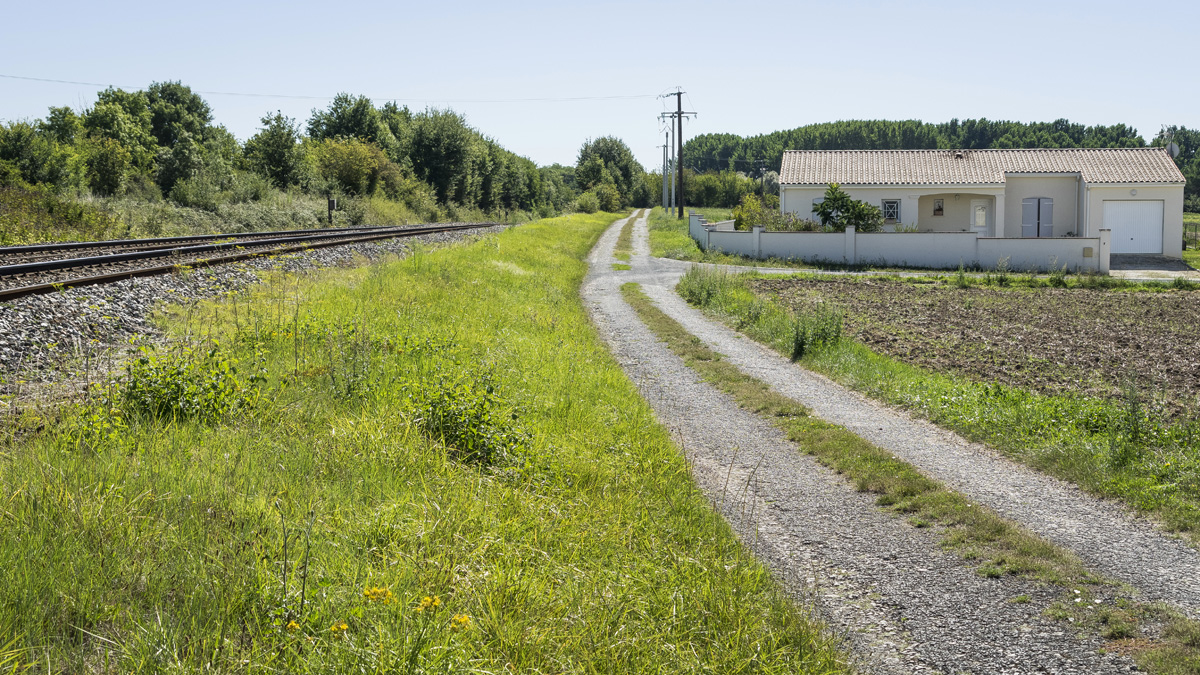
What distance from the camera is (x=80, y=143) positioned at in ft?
138

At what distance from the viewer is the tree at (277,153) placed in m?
45.7

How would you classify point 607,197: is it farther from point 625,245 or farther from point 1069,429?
point 1069,429

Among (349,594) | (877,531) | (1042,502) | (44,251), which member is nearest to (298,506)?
(349,594)

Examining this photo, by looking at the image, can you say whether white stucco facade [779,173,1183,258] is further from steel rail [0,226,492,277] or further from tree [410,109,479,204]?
tree [410,109,479,204]

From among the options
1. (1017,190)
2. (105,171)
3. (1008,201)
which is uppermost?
(105,171)

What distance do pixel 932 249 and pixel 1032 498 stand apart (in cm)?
2698

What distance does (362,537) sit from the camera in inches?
164

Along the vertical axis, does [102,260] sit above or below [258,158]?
below

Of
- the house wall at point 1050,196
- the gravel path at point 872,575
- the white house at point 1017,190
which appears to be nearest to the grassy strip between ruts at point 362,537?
the gravel path at point 872,575

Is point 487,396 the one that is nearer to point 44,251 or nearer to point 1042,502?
point 1042,502

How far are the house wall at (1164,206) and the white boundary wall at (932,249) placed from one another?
8286 millimetres

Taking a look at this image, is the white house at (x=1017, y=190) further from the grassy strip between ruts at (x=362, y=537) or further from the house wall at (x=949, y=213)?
the grassy strip between ruts at (x=362, y=537)

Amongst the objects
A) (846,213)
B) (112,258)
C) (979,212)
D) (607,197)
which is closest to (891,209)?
(979,212)

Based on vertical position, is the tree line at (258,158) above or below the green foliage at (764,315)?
above
